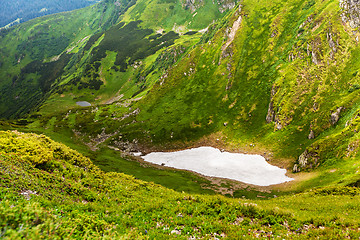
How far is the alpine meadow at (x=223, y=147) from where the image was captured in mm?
13469

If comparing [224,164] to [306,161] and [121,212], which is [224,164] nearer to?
[306,161]

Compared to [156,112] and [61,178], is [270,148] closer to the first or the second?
[156,112]

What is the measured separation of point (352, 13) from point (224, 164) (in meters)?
94.4

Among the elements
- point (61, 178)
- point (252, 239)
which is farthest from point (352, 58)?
point (61, 178)

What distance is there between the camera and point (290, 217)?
15680 mm

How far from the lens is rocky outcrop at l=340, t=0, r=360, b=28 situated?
88188mm

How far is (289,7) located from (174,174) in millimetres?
130189

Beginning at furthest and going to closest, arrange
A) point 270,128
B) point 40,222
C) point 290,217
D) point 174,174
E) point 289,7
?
1. point 289,7
2. point 270,128
3. point 174,174
4. point 290,217
5. point 40,222

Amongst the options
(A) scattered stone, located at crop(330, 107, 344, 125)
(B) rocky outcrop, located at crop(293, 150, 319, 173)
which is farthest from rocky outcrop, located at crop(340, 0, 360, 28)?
(B) rocky outcrop, located at crop(293, 150, 319, 173)

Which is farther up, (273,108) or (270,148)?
(273,108)

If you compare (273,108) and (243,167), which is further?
(273,108)

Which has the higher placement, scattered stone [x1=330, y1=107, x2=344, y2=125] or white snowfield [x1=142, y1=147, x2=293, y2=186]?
scattered stone [x1=330, y1=107, x2=344, y2=125]

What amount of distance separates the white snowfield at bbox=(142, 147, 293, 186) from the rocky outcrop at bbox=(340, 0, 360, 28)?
7800cm

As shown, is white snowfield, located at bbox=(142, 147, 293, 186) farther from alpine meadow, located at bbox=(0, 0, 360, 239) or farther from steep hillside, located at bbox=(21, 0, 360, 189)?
steep hillside, located at bbox=(21, 0, 360, 189)
